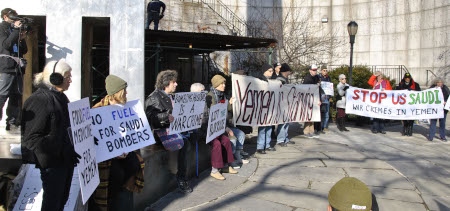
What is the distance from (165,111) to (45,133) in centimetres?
202

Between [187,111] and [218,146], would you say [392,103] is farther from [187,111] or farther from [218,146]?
[187,111]

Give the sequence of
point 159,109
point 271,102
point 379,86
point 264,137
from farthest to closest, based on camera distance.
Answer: point 379,86
point 271,102
point 264,137
point 159,109

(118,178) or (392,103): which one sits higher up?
(392,103)

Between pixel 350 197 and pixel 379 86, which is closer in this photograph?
pixel 350 197

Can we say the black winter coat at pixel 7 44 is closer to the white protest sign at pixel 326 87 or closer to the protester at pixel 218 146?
the protester at pixel 218 146

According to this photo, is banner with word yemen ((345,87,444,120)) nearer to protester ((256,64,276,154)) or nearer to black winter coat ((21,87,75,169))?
protester ((256,64,276,154))

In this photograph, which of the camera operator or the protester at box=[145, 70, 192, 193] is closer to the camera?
the protester at box=[145, 70, 192, 193]

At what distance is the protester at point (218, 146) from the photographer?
6188 millimetres

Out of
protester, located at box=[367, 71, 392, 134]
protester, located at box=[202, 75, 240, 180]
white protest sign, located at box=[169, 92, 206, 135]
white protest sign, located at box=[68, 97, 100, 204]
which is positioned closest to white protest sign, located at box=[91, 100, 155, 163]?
white protest sign, located at box=[68, 97, 100, 204]

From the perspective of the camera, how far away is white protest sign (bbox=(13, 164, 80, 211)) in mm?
3873

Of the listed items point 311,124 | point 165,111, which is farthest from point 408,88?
point 165,111

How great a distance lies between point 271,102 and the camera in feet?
27.9

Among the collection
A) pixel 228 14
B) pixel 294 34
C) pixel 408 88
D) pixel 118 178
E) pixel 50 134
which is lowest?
pixel 118 178

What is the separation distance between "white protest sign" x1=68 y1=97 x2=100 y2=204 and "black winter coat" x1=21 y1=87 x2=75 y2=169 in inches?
4.6
